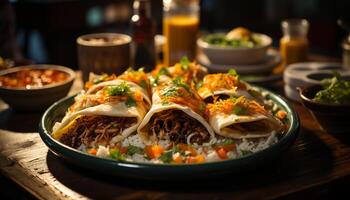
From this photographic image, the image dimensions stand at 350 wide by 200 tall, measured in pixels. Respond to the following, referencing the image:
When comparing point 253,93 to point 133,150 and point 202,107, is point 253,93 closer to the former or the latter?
point 202,107

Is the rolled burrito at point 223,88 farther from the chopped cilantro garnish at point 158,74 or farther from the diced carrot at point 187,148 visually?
the diced carrot at point 187,148

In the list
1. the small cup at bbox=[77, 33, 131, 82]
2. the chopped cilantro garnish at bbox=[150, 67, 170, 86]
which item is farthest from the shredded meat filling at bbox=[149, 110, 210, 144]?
the small cup at bbox=[77, 33, 131, 82]

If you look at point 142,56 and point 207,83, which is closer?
point 207,83

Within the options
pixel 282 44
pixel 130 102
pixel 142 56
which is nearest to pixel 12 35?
pixel 142 56

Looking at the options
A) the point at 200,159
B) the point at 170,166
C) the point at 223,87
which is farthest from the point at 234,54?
the point at 170,166

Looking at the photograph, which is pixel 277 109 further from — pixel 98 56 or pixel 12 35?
pixel 12 35

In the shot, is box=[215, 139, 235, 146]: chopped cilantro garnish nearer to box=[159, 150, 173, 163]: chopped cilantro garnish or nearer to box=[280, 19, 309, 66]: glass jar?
box=[159, 150, 173, 163]: chopped cilantro garnish
